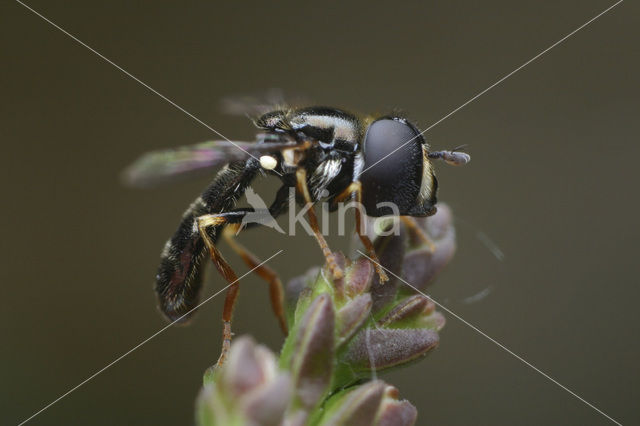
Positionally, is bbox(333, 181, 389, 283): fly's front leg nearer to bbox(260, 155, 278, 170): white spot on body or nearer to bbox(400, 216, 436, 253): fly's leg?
bbox(400, 216, 436, 253): fly's leg

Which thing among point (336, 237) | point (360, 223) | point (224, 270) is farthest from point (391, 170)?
point (336, 237)

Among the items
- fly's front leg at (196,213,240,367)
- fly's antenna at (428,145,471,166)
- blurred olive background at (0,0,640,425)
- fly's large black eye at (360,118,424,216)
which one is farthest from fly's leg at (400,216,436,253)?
blurred olive background at (0,0,640,425)

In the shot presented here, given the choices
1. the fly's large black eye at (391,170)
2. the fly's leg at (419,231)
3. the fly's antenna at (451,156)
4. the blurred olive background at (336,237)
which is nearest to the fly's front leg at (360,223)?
the fly's large black eye at (391,170)

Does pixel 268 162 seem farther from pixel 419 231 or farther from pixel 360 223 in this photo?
pixel 419 231

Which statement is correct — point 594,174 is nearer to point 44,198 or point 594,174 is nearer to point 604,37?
point 604,37

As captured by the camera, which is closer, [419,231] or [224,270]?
[419,231]

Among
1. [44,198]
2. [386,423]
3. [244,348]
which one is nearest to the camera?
[244,348]

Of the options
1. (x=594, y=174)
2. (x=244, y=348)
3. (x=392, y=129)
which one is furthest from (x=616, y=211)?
(x=244, y=348)
